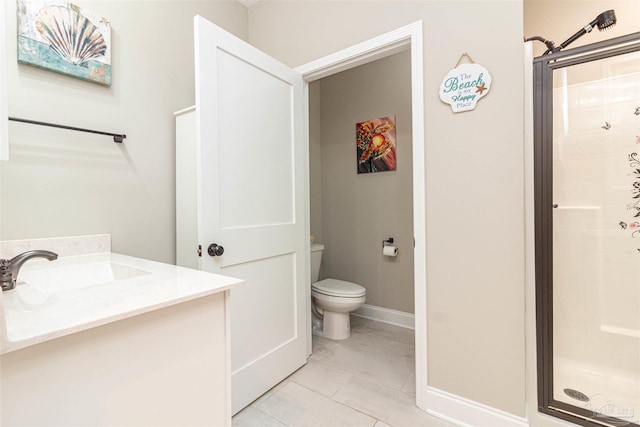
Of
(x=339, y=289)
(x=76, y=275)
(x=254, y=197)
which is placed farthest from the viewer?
(x=339, y=289)

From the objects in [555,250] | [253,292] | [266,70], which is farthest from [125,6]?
[555,250]

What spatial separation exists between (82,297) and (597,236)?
2.12 meters

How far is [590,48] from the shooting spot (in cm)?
128

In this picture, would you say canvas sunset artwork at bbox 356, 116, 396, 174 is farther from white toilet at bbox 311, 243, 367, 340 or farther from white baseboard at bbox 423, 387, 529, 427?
white baseboard at bbox 423, 387, 529, 427

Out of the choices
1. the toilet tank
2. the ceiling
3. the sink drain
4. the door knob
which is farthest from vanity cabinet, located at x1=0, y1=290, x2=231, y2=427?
the ceiling

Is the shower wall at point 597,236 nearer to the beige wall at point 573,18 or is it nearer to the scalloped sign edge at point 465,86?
the scalloped sign edge at point 465,86

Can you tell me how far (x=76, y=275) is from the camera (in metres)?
1.20

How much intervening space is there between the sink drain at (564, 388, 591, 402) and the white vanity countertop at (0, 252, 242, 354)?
5.37 feet

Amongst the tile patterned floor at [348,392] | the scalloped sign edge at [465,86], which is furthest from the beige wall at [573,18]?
the tile patterned floor at [348,392]

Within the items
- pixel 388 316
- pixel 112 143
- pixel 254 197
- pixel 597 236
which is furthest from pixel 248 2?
pixel 388 316

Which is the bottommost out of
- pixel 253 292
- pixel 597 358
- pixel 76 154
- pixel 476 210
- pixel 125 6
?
pixel 597 358

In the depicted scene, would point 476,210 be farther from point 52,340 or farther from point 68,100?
point 68,100

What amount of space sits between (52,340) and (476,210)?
157 centimetres

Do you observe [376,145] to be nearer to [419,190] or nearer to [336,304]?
[419,190]
